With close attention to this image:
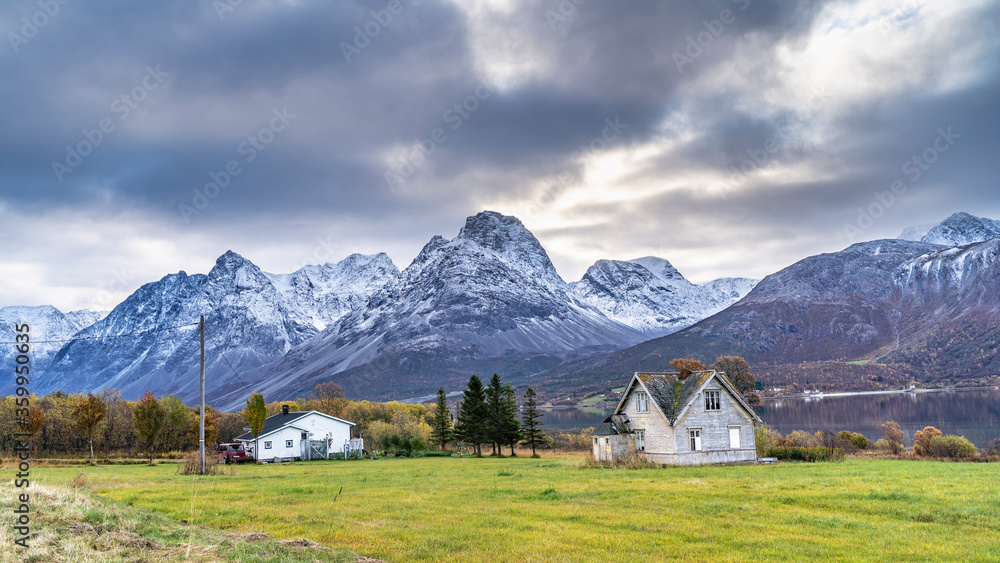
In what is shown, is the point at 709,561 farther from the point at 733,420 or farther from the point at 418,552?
the point at 733,420

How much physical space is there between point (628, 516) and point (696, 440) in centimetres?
3118

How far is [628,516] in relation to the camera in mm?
21359

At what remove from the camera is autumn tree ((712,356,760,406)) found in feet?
359

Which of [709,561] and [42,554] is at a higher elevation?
[42,554]

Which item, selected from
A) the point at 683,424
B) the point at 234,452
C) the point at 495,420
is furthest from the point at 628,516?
the point at 495,420

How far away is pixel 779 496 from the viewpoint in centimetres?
2525

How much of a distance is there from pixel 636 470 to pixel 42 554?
36.5 meters

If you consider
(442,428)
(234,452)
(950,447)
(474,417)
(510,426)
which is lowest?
(950,447)

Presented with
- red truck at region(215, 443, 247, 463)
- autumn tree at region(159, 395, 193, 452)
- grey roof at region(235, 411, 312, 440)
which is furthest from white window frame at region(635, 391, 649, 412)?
autumn tree at region(159, 395, 193, 452)

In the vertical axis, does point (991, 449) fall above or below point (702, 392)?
below

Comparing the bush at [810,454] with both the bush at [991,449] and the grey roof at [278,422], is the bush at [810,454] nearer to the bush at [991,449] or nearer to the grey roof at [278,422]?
Answer: the bush at [991,449]

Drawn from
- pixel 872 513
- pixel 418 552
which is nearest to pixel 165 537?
pixel 418 552

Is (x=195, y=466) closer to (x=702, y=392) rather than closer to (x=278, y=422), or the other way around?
(x=702, y=392)

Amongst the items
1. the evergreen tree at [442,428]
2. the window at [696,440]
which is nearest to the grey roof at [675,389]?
the window at [696,440]
